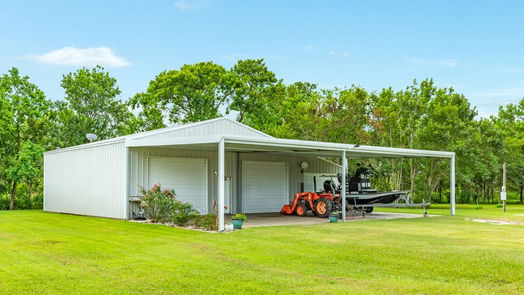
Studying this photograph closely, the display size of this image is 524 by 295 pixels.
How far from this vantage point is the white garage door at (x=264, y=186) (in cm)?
1841

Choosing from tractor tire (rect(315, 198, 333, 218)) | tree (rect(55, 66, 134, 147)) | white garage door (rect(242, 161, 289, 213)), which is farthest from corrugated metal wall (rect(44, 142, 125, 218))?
tree (rect(55, 66, 134, 147))

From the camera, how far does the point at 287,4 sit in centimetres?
1873

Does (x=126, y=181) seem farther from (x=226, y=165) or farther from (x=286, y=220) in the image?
(x=286, y=220)

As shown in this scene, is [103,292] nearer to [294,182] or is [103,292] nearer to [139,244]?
[139,244]

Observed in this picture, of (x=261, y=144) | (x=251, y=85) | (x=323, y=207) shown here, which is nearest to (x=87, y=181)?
(x=261, y=144)

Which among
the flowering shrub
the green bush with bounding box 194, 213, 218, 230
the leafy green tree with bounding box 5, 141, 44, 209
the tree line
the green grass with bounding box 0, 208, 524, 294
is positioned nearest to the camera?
the green grass with bounding box 0, 208, 524, 294

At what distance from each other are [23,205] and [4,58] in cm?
707

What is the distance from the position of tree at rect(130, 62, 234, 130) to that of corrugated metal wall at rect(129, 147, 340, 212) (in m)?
11.6

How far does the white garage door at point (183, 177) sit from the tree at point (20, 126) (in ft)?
31.0

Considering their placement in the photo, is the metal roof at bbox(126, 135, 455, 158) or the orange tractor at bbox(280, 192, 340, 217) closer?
the metal roof at bbox(126, 135, 455, 158)

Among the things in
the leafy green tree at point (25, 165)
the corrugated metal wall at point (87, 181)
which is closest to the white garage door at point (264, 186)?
the corrugated metal wall at point (87, 181)

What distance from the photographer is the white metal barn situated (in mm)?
14594

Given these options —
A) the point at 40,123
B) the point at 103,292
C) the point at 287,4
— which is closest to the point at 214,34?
the point at 287,4

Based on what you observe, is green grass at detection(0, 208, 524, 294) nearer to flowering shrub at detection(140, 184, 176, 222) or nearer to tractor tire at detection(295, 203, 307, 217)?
flowering shrub at detection(140, 184, 176, 222)
